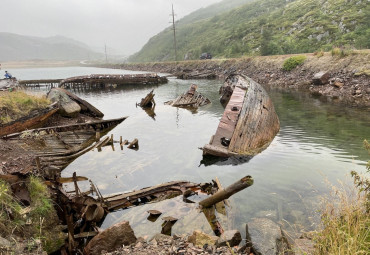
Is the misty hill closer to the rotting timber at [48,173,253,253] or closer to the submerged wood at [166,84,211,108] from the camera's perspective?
the submerged wood at [166,84,211,108]

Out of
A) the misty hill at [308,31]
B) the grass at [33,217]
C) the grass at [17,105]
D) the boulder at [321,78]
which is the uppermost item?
the misty hill at [308,31]

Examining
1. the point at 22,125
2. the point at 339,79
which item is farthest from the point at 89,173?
the point at 339,79

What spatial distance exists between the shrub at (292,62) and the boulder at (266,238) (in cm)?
3819

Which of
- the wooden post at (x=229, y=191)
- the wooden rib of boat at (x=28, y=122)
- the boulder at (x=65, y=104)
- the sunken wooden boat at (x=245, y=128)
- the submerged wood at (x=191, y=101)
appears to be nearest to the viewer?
the wooden post at (x=229, y=191)

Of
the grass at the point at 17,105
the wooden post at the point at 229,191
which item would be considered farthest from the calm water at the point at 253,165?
the grass at the point at 17,105

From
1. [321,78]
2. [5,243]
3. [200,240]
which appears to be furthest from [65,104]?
[321,78]

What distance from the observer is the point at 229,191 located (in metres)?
8.09

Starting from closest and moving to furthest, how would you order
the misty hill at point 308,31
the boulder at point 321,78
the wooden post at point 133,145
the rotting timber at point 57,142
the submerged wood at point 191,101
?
the rotting timber at point 57,142
the wooden post at point 133,145
the submerged wood at point 191,101
the boulder at point 321,78
the misty hill at point 308,31

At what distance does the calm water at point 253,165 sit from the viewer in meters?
9.38

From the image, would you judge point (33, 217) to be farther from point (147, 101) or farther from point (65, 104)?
point (147, 101)

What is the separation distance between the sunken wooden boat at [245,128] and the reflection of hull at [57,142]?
28.1 ft

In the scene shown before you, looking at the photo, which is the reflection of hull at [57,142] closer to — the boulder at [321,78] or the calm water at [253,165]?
the calm water at [253,165]

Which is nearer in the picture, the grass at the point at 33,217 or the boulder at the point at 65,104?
the grass at the point at 33,217

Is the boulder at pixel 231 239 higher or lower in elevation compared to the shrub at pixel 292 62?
lower
